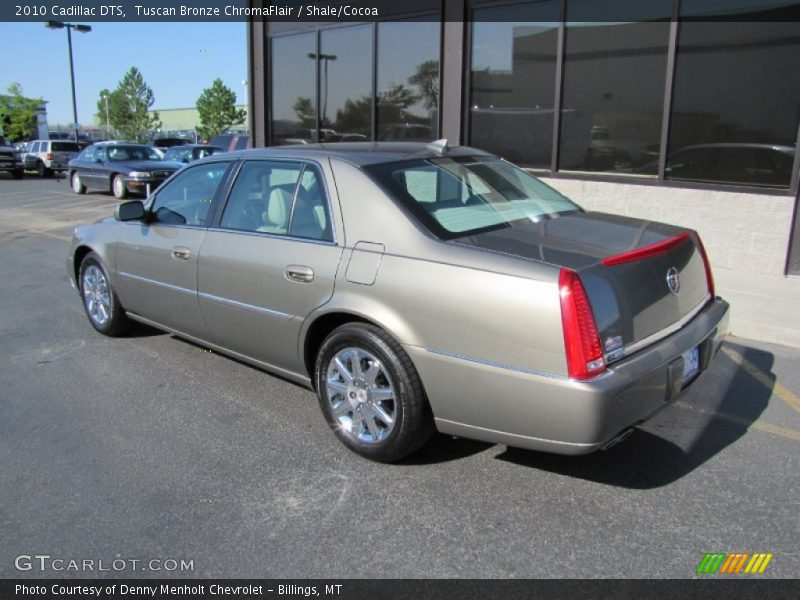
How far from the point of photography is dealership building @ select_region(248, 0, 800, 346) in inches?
309

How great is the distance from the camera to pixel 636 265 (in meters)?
3.14

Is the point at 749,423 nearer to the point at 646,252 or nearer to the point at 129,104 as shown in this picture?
the point at 646,252

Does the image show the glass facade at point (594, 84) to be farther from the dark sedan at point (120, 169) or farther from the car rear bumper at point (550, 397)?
the dark sedan at point (120, 169)

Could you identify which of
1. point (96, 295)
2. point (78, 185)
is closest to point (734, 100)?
point (96, 295)

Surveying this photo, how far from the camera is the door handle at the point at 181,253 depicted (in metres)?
4.55

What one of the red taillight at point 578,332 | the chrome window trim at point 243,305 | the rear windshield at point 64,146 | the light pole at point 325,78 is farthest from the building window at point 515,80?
the rear windshield at point 64,146

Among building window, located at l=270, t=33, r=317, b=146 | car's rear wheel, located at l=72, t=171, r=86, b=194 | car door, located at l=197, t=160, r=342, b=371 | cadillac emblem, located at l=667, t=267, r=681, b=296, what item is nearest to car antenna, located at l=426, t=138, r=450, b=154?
car door, located at l=197, t=160, r=342, b=371

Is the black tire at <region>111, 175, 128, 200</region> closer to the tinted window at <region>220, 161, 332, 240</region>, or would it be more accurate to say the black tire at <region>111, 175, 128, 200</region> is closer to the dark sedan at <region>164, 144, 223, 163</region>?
the dark sedan at <region>164, 144, 223, 163</region>

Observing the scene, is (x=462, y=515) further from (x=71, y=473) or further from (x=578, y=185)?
(x=578, y=185)

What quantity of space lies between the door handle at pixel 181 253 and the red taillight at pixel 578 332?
270 cm

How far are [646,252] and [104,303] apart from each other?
4396 millimetres

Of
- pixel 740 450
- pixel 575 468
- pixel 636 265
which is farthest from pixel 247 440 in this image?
pixel 740 450
